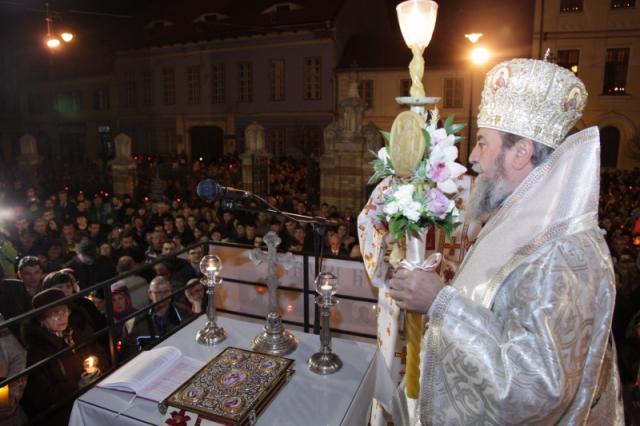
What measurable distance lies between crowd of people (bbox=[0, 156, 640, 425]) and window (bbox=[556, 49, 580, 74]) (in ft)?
31.8

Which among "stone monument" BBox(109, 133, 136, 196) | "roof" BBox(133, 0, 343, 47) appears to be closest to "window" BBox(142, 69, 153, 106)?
"roof" BBox(133, 0, 343, 47)

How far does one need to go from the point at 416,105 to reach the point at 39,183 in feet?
52.8

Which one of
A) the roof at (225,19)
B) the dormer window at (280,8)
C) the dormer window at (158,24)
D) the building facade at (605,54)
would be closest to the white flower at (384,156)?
the building facade at (605,54)

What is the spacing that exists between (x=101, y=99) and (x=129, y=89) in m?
2.80

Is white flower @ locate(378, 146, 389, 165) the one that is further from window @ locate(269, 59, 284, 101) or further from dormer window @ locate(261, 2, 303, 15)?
dormer window @ locate(261, 2, 303, 15)

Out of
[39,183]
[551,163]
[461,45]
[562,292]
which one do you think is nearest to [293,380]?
[562,292]

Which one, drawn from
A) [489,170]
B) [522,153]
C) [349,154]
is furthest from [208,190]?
[349,154]

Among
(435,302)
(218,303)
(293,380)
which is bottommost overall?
(218,303)

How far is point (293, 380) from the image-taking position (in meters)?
2.37

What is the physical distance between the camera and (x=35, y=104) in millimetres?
33656

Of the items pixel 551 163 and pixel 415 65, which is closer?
pixel 551 163

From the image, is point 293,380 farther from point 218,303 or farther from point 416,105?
point 218,303

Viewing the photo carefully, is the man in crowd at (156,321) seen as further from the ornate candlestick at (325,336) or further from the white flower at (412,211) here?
the white flower at (412,211)

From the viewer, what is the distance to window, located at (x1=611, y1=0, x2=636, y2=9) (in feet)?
61.0
